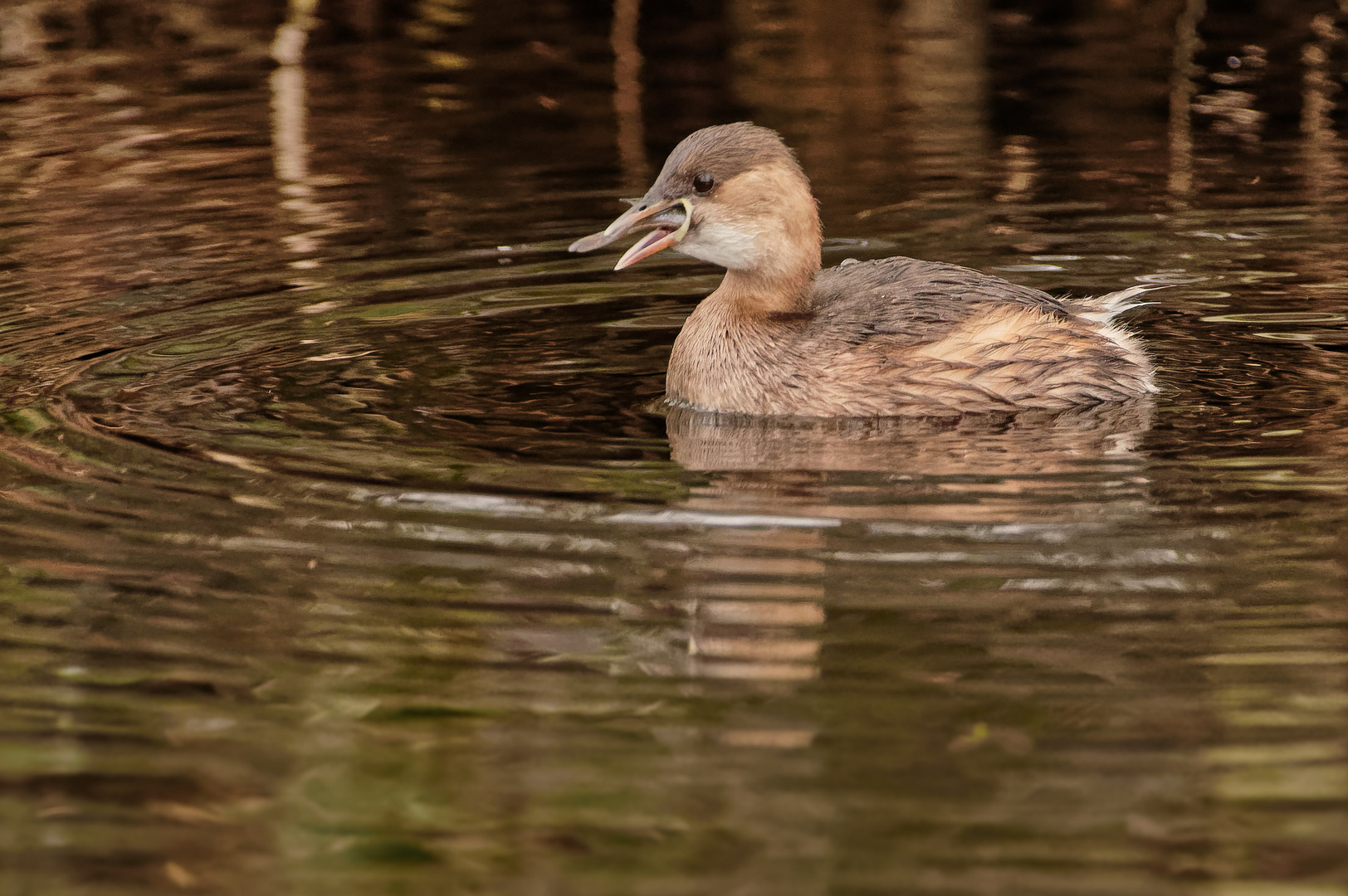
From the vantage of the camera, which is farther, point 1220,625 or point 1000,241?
point 1000,241

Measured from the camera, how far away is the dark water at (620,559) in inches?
165

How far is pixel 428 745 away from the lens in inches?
181

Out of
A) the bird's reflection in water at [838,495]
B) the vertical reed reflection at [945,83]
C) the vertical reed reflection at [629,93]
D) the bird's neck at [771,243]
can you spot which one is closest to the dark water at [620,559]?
the bird's reflection in water at [838,495]

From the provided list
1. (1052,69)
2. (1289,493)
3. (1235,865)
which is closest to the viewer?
(1235,865)

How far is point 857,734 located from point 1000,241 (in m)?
5.98

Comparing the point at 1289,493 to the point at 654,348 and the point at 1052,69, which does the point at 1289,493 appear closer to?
the point at 654,348

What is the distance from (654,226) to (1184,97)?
7379 millimetres

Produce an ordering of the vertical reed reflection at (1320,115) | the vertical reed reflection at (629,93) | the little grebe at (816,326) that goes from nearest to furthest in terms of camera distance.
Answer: the little grebe at (816,326), the vertical reed reflection at (1320,115), the vertical reed reflection at (629,93)

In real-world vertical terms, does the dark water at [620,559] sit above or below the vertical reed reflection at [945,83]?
below

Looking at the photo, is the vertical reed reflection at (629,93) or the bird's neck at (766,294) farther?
the vertical reed reflection at (629,93)

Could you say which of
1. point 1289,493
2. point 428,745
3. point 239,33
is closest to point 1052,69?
point 239,33

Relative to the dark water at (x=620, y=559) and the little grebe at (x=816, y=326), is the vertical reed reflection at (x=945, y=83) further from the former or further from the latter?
the little grebe at (x=816, y=326)

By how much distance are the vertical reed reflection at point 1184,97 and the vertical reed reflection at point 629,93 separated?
10.2ft

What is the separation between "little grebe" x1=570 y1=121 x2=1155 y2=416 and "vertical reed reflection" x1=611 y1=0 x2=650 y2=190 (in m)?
3.68
